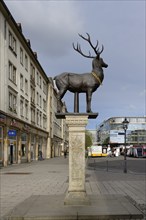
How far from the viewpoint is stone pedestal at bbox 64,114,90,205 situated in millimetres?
9367

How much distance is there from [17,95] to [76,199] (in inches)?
1140

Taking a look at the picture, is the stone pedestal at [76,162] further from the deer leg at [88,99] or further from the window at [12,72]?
the window at [12,72]

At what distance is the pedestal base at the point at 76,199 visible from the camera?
9295 mm

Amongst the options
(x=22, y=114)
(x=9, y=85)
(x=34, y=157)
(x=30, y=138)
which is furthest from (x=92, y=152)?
(x=9, y=85)

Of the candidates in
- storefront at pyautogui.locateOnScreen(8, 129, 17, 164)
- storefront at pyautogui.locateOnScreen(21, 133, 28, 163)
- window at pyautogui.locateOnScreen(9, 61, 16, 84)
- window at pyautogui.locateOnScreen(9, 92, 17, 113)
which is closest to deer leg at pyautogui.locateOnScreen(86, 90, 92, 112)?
storefront at pyautogui.locateOnScreen(8, 129, 17, 164)

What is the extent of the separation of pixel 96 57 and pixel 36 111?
41446mm

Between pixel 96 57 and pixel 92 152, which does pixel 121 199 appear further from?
pixel 92 152

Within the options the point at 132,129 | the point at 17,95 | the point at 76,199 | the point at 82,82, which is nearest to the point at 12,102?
the point at 17,95

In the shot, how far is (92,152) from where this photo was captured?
75.2m

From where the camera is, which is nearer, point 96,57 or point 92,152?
point 96,57

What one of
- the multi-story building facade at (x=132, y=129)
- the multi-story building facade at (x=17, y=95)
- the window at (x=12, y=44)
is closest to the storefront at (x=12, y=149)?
the multi-story building facade at (x=17, y=95)

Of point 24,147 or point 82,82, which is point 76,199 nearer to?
point 82,82

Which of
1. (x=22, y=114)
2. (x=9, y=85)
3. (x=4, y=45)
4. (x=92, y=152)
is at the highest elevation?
(x=4, y=45)

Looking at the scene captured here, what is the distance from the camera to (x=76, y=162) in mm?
9562
